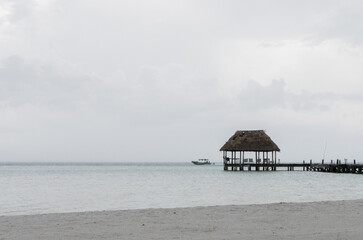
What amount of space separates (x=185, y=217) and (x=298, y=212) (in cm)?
353

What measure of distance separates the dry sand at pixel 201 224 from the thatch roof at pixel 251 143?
177 feet

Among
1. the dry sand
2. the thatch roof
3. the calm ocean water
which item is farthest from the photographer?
the thatch roof

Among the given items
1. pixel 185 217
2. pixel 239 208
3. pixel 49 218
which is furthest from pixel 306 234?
pixel 49 218

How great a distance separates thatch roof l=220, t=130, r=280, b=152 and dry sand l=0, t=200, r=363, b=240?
53.9m

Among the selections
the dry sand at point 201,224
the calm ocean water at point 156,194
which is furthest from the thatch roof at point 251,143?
the dry sand at point 201,224

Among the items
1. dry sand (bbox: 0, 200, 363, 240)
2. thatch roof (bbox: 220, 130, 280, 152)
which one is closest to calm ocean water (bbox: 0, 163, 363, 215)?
dry sand (bbox: 0, 200, 363, 240)

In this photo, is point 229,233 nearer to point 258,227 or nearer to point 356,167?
point 258,227

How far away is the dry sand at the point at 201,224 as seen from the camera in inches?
401

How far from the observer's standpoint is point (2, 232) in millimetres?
10922

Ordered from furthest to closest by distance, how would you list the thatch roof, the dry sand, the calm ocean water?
the thatch roof → the calm ocean water → the dry sand

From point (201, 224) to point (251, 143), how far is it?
58.9 m

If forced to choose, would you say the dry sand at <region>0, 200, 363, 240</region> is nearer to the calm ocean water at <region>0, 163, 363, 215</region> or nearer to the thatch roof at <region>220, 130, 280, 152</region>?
the calm ocean water at <region>0, 163, 363, 215</region>

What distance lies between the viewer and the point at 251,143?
70.3m

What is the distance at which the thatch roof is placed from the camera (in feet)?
229
